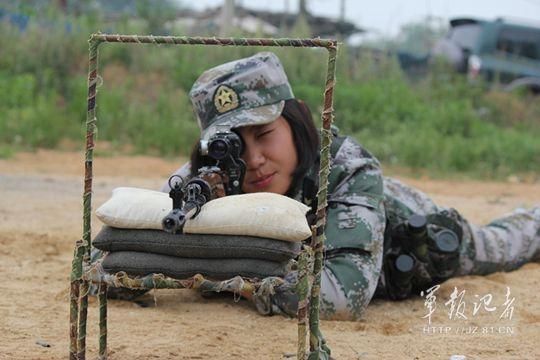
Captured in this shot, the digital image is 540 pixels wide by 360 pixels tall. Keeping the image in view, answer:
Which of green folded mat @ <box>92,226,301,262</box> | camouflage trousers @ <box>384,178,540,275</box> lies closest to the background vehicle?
camouflage trousers @ <box>384,178,540,275</box>

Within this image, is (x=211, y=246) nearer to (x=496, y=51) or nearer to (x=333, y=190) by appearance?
(x=333, y=190)

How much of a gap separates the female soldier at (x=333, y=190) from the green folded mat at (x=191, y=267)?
0.85 metres

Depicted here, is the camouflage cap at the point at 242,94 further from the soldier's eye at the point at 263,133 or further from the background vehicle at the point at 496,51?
the background vehicle at the point at 496,51

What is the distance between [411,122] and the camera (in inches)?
440

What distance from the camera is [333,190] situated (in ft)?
12.0

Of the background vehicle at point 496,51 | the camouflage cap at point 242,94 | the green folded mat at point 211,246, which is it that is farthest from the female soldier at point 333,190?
the background vehicle at point 496,51

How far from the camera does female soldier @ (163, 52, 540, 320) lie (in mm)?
3361

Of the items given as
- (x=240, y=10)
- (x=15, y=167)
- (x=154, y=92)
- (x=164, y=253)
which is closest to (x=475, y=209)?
(x=15, y=167)

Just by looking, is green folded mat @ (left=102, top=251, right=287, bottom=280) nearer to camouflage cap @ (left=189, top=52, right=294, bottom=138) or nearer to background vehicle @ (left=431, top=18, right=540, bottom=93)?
camouflage cap @ (left=189, top=52, right=294, bottom=138)

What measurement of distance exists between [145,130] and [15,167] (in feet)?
7.11

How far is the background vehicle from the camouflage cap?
9917 mm

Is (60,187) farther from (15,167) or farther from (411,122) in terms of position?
(411,122)

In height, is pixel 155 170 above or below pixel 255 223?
below

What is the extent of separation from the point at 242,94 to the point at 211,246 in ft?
3.50
